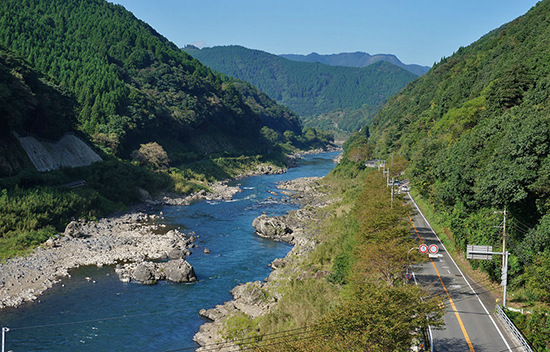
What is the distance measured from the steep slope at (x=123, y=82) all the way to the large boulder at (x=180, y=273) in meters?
42.9

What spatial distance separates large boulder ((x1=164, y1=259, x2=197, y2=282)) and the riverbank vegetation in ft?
22.9

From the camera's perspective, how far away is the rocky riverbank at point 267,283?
26703 millimetres

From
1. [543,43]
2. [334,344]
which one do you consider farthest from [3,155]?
[543,43]

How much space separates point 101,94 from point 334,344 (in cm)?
7849

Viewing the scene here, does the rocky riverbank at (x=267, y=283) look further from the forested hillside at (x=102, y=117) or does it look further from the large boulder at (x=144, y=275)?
the forested hillside at (x=102, y=117)

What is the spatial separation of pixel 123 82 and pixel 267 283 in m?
72.2

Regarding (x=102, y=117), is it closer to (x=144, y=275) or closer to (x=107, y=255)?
(x=107, y=255)

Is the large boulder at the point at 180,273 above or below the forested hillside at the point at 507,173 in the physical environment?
below

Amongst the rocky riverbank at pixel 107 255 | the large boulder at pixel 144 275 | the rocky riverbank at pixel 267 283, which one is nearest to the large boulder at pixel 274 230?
the rocky riverbank at pixel 267 283

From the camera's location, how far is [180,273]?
35.1m

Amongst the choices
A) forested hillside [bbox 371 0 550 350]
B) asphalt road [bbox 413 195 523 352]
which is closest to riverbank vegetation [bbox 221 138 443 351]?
asphalt road [bbox 413 195 523 352]

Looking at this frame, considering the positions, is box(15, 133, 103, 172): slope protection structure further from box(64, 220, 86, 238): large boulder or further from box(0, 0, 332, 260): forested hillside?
box(64, 220, 86, 238): large boulder

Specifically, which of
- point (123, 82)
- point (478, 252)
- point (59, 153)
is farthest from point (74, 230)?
point (123, 82)

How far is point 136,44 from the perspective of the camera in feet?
402
